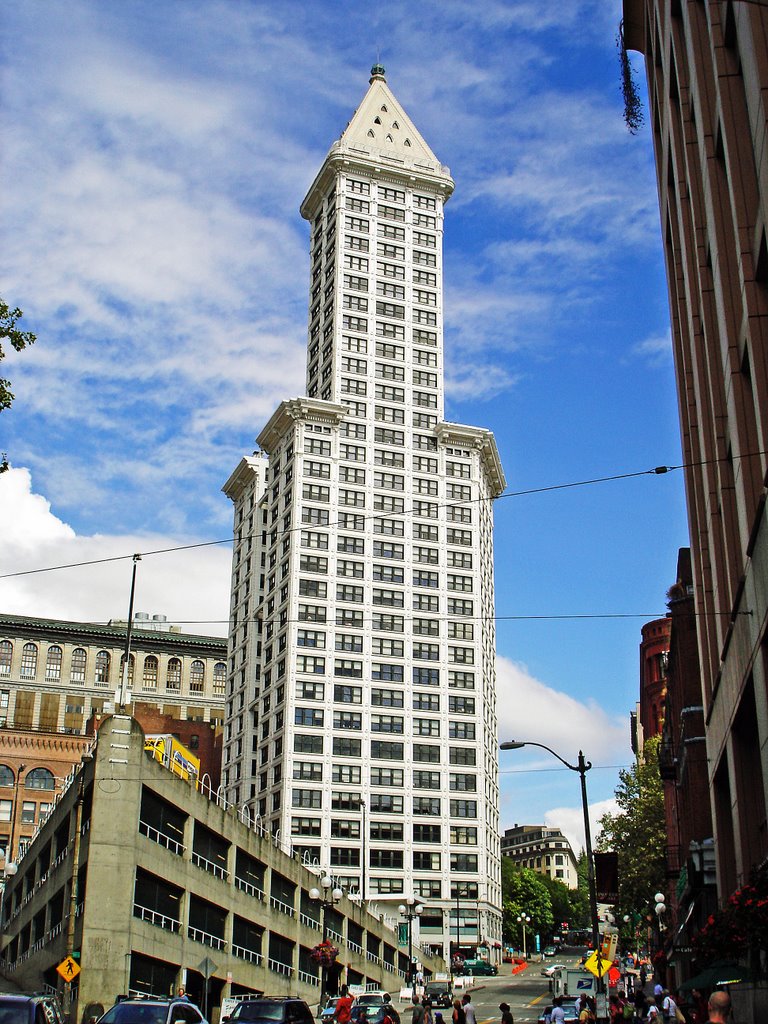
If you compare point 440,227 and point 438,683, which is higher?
point 440,227

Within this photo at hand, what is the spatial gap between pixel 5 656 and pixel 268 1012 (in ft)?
412

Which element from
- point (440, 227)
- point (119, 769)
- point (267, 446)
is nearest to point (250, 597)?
point (267, 446)

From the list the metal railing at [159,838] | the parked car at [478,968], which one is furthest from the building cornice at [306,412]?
the metal railing at [159,838]

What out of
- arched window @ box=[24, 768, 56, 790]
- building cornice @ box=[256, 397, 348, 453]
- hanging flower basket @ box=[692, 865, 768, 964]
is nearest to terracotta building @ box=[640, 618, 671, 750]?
building cornice @ box=[256, 397, 348, 453]

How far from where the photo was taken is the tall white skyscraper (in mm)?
110438

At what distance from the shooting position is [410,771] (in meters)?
113

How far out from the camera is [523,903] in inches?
6240

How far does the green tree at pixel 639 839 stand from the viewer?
259 feet

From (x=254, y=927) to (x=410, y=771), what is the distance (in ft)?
195

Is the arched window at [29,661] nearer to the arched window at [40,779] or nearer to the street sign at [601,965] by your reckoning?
the arched window at [40,779]

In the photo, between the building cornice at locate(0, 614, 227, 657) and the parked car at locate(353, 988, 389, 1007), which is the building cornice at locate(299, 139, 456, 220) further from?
the parked car at locate(353, 988, 389, 1007)

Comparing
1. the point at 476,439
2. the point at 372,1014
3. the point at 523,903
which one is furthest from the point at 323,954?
the point at 523,903

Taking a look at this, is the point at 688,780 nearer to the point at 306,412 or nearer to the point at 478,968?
the point at 478,968

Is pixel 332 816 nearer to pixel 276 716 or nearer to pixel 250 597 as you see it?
pixel 276 716
